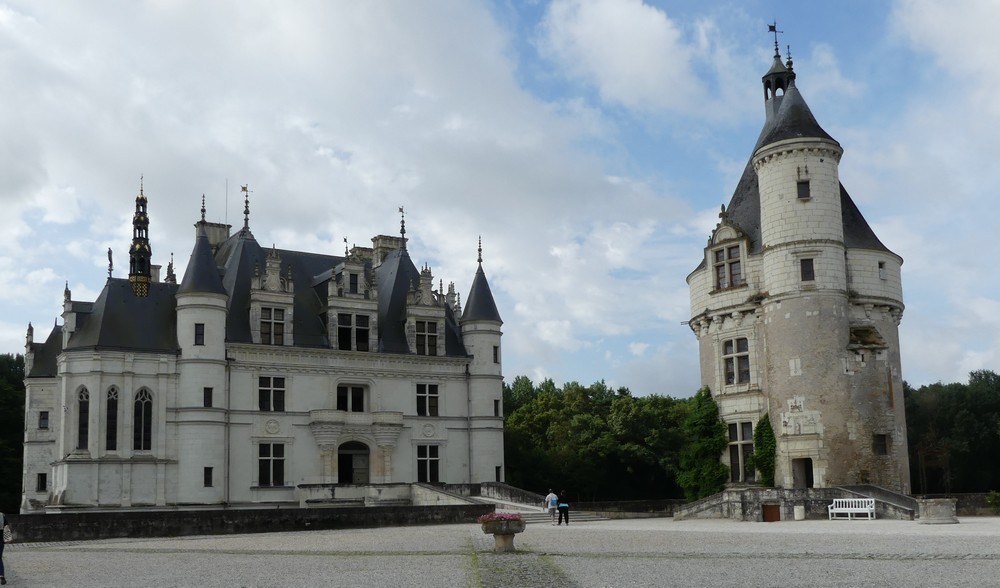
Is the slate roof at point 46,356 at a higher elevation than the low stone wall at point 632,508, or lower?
higher

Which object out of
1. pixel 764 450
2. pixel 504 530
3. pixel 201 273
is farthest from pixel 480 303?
pixel 504 530

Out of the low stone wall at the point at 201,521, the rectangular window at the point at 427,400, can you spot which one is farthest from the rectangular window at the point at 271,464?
the low stone wall at the point at 201,521

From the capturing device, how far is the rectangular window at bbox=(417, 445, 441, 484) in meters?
42.5

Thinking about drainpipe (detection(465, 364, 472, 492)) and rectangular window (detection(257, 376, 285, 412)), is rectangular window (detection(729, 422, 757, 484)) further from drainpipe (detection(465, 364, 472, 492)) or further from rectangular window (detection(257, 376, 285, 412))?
rectangular window (detection(257, 376, 285, 412))

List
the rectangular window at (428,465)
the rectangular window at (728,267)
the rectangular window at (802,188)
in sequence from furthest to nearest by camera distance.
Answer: the rectangular window at (428,465) → the rectangular window at (728,267) → the rectangular window at (802,188)

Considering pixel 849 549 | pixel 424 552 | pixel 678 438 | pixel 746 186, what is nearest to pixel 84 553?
pixel 424 552

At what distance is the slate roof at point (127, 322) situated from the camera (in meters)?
37.8

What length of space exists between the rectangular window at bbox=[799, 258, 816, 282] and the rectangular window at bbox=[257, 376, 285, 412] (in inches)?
782

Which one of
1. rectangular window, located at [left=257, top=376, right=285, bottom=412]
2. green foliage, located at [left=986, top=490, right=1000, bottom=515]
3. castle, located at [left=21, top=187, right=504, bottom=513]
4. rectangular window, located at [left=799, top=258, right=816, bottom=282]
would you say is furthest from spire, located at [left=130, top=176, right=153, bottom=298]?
green foliage, located at [left=986, top=490, right=1000, bottom=515]

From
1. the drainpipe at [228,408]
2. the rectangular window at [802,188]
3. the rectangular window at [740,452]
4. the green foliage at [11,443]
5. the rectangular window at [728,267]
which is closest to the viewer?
the rectangular window at [802,188]

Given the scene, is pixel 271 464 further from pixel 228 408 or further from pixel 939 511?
pixel 939 511

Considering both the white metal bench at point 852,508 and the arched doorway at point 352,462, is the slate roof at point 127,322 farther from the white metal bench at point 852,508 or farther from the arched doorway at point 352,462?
the white metal bench at point 852,508

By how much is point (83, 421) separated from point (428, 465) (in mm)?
13362

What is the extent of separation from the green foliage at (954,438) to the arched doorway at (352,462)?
27.8 metres
